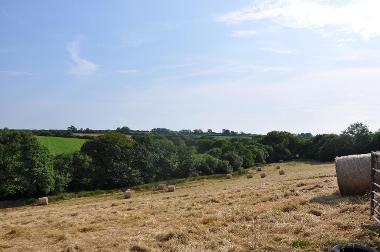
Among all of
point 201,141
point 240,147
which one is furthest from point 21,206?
point 201,141

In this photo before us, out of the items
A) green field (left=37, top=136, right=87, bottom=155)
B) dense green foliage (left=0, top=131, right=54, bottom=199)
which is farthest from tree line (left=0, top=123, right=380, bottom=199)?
green field (left=37, top=136, right=87, bottom=155)

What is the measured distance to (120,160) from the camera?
52.1m

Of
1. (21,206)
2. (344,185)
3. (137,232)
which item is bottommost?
(21,206)

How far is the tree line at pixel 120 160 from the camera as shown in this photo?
41750 mm

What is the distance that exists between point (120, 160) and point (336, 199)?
3893 cm

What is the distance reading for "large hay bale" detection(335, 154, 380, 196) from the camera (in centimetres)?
1586

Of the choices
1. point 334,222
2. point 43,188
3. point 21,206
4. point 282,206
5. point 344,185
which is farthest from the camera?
point 43,188

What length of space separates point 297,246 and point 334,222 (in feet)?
7.49

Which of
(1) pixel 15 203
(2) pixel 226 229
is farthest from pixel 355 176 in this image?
(1) pixel 15 203

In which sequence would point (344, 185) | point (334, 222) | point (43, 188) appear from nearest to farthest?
point (334, 222)
point (344, 185)
point (43, 188)

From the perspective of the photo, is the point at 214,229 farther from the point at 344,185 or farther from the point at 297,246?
the point at 344,185

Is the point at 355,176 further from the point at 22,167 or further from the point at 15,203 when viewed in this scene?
the point at 22,167

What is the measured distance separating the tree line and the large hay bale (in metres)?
32.5

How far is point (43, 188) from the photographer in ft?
137
